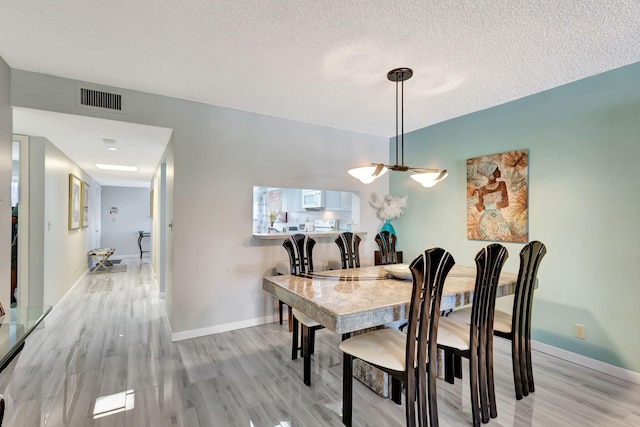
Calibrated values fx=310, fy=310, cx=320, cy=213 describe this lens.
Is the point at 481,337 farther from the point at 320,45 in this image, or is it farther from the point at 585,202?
the point at 320,45

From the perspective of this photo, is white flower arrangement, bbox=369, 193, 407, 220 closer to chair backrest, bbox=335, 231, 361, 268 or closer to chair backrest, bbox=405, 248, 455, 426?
chair backrest, bbox=335, 231, 361, 268

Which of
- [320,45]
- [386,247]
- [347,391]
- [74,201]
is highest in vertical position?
[320,45]

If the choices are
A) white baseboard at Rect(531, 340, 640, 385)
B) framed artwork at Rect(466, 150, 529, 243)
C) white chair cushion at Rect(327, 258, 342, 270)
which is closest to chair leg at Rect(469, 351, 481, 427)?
white baseboard at Rect(531, 340, 640, 385)

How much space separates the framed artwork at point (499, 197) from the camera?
3156 millimetres

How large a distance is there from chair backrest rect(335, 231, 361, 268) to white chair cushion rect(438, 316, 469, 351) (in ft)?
3.65

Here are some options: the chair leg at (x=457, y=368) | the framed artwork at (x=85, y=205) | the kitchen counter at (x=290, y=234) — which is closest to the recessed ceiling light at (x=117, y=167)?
the framed artwork at (x=85, y=205)

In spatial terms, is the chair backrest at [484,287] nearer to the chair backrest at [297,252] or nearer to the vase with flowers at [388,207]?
the chair backrest at [297,252]

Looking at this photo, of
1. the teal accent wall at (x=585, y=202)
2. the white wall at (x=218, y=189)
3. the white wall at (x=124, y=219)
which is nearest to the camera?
the teal accent wall at (x=585, y=202)

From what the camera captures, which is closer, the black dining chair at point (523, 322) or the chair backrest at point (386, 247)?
the black dining chair at point (523, 322)

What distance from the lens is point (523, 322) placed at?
2211 mm

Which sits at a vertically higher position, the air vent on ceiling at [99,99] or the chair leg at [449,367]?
the air vent on ceiling at [99,99]

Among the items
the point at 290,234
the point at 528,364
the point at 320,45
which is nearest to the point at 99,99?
the point at 320,45

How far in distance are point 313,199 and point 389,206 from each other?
5.95ft

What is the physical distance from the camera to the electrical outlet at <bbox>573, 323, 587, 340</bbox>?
106 inches
